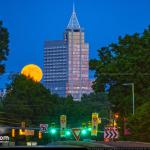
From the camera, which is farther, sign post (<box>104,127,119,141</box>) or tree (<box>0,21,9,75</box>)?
tree (<box>0,21,9,75</box>)

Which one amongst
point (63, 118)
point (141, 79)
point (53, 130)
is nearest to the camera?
point (141, 79)

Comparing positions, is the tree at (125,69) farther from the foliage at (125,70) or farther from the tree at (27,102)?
the tree at (27,102)

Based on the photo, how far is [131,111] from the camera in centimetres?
9250

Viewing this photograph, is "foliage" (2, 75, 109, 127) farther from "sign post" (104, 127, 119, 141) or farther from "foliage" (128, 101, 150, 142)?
"sign post" (104, 127, 119, 141)

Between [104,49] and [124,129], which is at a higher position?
[104,49]

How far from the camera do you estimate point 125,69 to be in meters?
91.0

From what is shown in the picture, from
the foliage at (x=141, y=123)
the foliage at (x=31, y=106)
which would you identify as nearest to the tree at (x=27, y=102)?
the foliage at (x=31, y=106)

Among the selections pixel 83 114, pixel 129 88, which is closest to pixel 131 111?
pixel 129 88

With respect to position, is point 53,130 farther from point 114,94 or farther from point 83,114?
point 83,114

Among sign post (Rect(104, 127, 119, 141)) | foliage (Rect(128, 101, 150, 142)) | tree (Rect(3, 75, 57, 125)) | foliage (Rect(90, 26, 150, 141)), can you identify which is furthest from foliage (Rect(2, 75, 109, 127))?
sign post (Rect(104, 127, 119, 141))

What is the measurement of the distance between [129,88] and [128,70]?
3333 mm

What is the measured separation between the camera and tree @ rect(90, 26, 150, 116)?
8938 cm

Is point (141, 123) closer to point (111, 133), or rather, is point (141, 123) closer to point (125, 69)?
point (125, 69)

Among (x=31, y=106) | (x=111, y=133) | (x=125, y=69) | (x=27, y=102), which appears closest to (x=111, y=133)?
(x=111, y=133)
